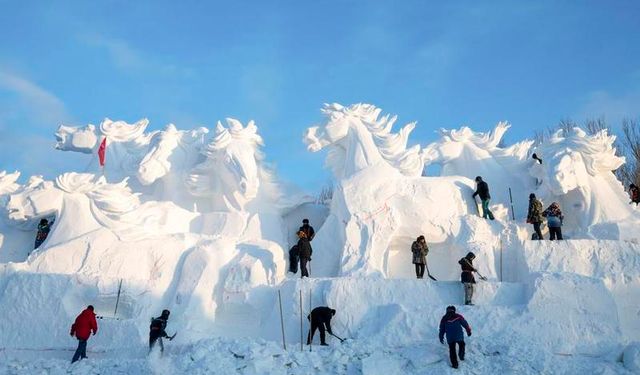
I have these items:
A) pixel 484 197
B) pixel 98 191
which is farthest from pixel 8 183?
pixel 484 197

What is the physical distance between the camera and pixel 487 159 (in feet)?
49.8

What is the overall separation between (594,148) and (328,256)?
5.70m

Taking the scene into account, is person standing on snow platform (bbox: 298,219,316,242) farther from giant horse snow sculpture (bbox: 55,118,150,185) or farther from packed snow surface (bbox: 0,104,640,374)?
giant horse snow sculpture (bbox: 55,118,150,185)

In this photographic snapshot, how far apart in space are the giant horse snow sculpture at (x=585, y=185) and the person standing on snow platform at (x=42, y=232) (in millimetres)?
10320

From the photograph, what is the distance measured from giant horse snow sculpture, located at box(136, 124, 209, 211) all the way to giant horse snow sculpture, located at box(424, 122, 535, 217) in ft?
17.5

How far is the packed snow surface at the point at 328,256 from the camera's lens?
10344 mm

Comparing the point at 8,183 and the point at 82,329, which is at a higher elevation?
the point at 8,183

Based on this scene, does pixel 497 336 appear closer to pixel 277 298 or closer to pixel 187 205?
pixel 277 298

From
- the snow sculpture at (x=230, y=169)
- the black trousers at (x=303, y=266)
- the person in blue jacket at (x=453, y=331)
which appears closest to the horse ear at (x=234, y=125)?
the snow sculpture at (x=230, y=169)

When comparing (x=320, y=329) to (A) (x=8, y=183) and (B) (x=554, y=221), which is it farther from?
(A) (x=8, y=183)

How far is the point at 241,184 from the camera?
14.3m

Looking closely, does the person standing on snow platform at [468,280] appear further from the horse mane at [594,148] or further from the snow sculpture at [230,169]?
the snow sculpture at [230,169]

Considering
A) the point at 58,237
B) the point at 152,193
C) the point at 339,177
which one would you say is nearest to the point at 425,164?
the point at 339,177

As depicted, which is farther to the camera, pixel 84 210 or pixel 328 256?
pixel 84 210
